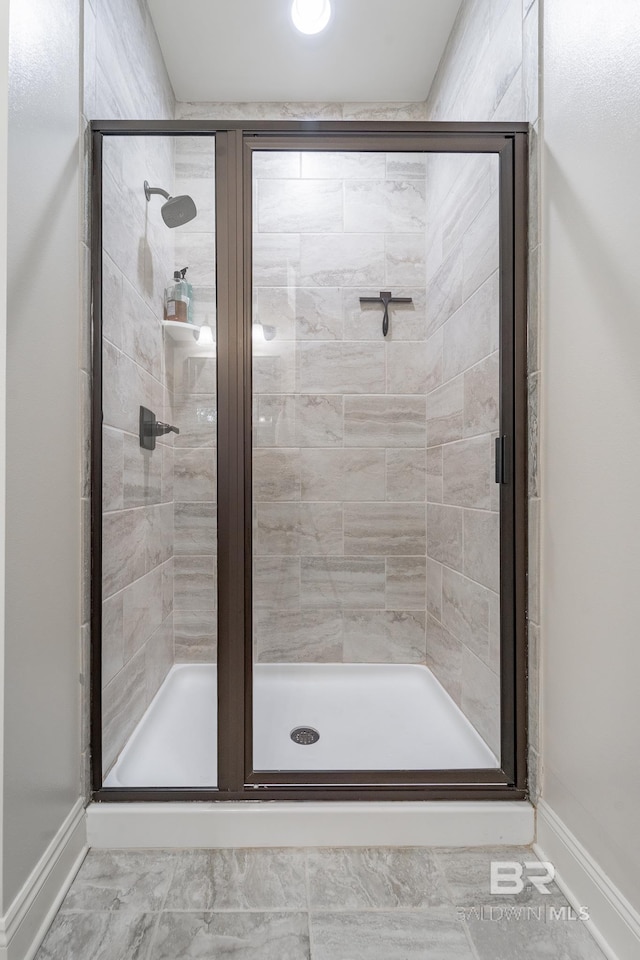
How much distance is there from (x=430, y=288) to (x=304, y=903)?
76.7 inches

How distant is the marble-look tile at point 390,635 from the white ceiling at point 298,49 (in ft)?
7.07

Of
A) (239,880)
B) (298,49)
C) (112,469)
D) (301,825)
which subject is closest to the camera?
(239,880)

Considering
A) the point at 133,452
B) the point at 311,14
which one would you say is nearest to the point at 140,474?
the point at 133,452

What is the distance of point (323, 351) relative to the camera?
2010 millimetres

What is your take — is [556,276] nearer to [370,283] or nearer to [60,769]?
[370,283]

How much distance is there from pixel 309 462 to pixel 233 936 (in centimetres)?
138

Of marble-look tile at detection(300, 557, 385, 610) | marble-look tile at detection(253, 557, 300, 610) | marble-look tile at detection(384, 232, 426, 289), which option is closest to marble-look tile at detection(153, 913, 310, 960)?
marble-look tile at detection(253, 557, 300, 610)

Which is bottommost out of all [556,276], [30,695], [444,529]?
[30,695]

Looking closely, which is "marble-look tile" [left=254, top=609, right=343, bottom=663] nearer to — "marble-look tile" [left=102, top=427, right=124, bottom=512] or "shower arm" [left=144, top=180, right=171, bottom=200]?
"marble-look tile" [left=102, top=427, right=124, bottom=512]

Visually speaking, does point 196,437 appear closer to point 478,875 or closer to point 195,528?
point 195,528

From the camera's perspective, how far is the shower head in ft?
4.83

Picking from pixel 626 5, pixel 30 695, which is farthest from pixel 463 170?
pixel 30 695

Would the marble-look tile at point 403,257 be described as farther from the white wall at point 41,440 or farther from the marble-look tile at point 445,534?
the white wall at point 41,440

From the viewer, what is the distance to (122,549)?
4.75 ft
